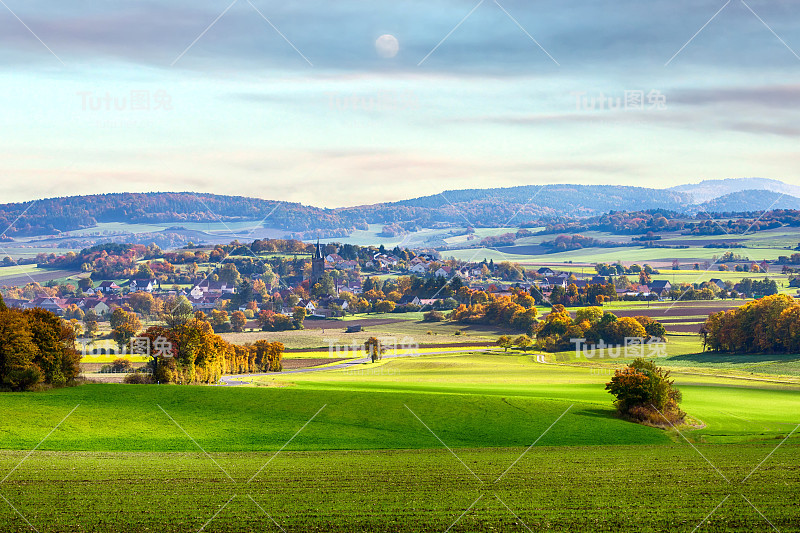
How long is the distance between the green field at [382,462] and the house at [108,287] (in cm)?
13252

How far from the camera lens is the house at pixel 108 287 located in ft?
529

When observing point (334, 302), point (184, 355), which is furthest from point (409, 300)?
point (184, 355)

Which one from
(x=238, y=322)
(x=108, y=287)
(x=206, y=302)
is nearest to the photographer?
(x=238, y=322)

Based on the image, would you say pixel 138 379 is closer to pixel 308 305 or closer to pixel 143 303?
pixel 308 305

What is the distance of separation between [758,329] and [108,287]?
140 metres

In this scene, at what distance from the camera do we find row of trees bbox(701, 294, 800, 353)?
68.8 metres

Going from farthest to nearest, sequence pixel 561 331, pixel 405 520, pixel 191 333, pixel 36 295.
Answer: pixel 36 295, pixel 561 331, pixel 191 333, pixel 405 520

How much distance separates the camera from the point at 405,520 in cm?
1870

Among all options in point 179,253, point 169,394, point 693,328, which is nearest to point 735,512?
point 169,394

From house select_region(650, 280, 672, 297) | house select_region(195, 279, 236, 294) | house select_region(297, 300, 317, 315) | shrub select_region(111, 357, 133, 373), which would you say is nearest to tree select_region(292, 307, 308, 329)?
house select_region(297, 300, 317, 315)

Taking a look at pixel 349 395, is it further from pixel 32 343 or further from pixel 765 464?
pixel 765 464

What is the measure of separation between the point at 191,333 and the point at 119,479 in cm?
2222

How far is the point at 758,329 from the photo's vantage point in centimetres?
7075

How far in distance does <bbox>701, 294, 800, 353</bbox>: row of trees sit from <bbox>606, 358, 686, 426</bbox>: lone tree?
39.4 metres
